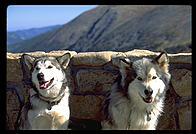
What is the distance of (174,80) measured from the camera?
16.9 ft

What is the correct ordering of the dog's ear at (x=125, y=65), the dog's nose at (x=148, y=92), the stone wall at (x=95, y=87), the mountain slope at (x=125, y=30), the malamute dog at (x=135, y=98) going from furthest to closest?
the mountain slope at (x=125, y=30) < the stone wall at (x=95, y=87) < the dog's ear at (x=125, y=65) < the malamute dog at (x=135, y=98) < the dog's nose at (x=148, y=92)

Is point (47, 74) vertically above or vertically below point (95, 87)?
above

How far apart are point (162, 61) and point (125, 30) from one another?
275ft

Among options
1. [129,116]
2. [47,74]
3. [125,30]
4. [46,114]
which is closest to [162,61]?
[129,116]

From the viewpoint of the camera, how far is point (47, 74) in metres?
4.34

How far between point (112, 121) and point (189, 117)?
1.34 meters

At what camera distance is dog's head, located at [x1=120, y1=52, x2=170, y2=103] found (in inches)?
168

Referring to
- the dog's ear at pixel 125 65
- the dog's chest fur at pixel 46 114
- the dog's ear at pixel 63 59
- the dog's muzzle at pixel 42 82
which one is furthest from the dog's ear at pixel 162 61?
the dog's muzzle at pixel 42 82

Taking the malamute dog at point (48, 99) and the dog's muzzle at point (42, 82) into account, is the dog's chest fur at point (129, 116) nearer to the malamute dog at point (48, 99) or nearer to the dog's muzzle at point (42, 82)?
the malamute dog at point (48, 99)

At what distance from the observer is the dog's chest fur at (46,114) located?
4523mm

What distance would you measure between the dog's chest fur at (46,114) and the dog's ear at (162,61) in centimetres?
144

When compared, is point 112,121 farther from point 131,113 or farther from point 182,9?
point 182,9

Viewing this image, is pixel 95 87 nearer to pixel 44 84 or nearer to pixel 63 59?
pixel 63 59

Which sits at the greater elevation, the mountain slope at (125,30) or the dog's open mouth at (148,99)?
the mountain slope at (125,30)
